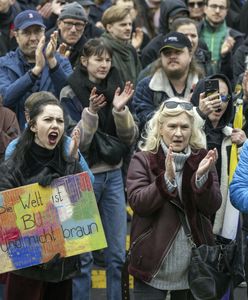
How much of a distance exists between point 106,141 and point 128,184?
1.43 metres

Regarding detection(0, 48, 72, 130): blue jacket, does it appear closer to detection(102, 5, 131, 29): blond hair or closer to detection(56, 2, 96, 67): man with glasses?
detection(56, 2, 96, 67): man with glasses

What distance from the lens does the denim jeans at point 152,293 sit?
6.42 m

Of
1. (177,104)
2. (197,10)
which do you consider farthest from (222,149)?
(197,10)

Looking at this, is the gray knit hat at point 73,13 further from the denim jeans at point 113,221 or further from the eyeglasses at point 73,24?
the denim jeans at point 113,221

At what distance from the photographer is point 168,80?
8398 mm

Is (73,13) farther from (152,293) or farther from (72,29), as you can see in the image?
(152,293)

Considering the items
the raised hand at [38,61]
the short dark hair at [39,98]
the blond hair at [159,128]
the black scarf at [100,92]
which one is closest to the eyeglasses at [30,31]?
the raised hand at [38,61]

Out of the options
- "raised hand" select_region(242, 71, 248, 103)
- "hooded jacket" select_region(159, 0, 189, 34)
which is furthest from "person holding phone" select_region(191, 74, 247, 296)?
"hooded jacket" select_region(159, 0, 189, 34)

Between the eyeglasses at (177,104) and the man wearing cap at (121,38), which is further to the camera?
the man wearing cap at (121,38)

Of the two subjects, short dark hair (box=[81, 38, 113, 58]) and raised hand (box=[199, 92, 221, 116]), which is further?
short dark hair (box=[81, 38, 113, 58])

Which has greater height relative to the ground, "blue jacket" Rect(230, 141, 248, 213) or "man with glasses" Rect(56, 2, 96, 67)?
"blue jacket" Rect(230, 141, 248, 213)

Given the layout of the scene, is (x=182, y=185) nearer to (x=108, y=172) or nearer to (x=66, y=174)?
(x=66, y=174)

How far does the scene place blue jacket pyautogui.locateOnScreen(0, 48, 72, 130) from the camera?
8.40 meters

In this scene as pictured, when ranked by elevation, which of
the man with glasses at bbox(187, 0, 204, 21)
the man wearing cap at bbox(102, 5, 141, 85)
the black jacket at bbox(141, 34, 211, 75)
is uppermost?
the man wearing cap at bbox(102, 5, 141, 85)
